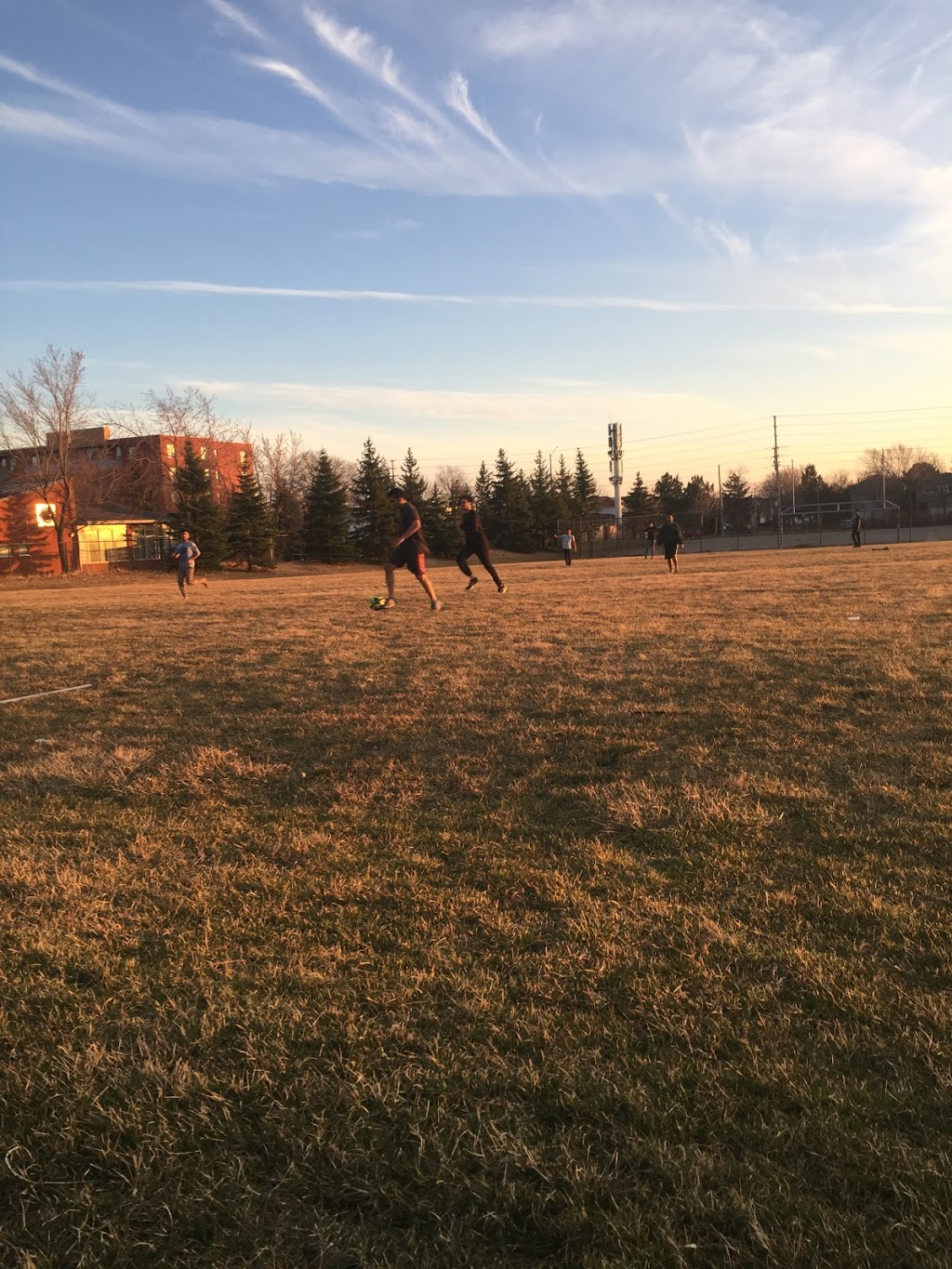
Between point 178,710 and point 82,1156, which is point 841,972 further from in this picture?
point 178,710

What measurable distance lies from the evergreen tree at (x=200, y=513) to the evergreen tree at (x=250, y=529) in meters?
1.20

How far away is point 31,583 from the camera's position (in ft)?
142

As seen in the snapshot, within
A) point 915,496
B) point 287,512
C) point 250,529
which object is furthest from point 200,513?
point 915,496

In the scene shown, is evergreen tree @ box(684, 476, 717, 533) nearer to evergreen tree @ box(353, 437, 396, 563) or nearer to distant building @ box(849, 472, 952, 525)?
distant building @ box(849, 472, 952, 525)

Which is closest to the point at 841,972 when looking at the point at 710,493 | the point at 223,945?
the point at 223,945

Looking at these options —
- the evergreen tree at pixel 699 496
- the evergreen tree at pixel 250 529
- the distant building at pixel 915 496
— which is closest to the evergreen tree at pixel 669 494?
the evergreen tree at pixel 699 496

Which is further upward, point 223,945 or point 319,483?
point 319,483

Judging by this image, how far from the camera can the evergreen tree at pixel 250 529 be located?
172 ft

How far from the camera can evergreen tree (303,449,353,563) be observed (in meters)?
56.6

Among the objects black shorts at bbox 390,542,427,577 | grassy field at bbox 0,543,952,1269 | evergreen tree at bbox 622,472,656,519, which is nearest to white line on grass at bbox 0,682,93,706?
grassy field at bbox 0,543,952,1269

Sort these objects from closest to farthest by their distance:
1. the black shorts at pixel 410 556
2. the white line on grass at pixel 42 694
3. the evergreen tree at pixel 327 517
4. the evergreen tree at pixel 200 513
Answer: the white line on grass at pixel 42 694 < the black shorts at pixel 410 556 < the evergreen tree at pixel 200 513 < the evergreen tree at pixel 327 517

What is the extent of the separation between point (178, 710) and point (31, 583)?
42059 millimetres

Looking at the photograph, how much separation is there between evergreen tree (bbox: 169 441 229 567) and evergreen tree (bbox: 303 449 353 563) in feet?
22.9

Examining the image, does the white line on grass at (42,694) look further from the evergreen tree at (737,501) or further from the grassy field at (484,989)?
the evergreen tree at (737,501)
